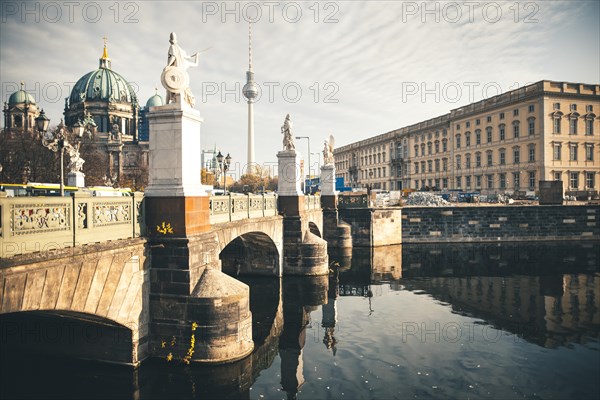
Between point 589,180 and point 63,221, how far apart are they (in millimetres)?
62131

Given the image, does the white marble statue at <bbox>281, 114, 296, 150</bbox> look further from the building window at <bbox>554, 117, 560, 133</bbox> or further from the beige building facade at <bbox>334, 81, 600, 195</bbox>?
the building window at <bbox>554, 117, 560, 133</bbox>

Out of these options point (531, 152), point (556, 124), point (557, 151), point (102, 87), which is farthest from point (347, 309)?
point (102, 87)

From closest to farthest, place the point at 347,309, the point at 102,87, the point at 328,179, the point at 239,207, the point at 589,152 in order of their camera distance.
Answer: the point at 239,207
the point at 347,309
the point at 328,179
the point at 589,152
the point at 102,87

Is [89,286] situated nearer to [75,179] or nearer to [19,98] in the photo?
[75,179]

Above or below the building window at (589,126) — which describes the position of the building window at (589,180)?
below

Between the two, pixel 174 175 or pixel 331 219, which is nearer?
pixel 174 175

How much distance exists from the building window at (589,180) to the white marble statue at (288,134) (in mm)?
48326

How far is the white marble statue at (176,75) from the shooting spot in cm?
1062

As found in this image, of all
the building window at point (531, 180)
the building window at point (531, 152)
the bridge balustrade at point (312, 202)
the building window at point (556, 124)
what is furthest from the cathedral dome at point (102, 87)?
the building window at point (556, 124)

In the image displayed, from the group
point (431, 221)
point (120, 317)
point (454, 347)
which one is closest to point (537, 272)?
point (431, 221)

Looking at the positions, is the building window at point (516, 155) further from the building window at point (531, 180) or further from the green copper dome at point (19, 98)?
the green copper dome at point (19, 98)

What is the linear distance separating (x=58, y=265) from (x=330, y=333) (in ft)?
32.2

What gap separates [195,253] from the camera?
34.7 feet

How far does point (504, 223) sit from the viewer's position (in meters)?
38.9
